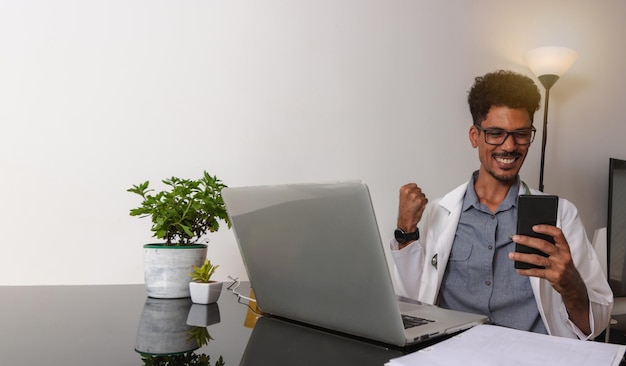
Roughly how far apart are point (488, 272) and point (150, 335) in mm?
1218

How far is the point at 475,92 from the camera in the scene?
6.73 ft

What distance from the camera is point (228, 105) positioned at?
2297mm

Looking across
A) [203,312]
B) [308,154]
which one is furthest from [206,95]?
[203,312]

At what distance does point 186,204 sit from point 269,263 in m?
0.47

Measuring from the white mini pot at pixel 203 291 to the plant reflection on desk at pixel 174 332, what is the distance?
2cm

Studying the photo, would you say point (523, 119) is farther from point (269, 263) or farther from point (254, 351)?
point (254, 351)

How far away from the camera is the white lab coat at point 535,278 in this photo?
5.45 feet

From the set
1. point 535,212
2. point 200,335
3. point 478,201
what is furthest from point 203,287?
point 478,201

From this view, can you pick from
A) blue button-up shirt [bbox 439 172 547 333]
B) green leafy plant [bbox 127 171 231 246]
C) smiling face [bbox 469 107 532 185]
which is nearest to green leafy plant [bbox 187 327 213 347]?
green leafy plant [bbox 127 171 231 246]

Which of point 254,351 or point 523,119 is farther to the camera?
point 523,119

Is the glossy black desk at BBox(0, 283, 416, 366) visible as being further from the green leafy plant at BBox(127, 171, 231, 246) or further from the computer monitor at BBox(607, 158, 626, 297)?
the computer monitor at BBox(607, 158, 626, 297)

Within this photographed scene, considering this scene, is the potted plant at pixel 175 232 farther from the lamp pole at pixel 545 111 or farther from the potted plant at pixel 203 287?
the lamp pole at pixel 545 111

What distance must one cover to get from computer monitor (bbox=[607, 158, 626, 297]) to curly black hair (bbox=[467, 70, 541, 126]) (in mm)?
1447

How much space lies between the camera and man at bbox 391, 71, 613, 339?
1.75m
